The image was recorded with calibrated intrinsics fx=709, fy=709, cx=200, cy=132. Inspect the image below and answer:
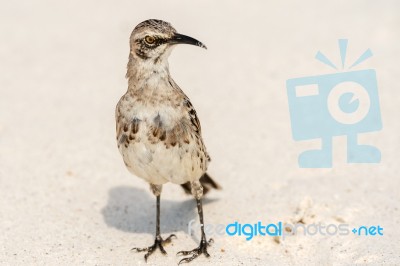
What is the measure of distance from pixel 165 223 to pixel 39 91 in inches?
134

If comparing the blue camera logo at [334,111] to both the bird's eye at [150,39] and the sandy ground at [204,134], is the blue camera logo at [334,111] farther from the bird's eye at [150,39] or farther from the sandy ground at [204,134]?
the bird's eye at [150,39]

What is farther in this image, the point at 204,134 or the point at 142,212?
the point at 204,134

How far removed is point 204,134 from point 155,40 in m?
3.04

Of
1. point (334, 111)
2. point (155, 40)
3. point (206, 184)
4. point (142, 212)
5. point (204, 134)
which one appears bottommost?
point (142, 212)

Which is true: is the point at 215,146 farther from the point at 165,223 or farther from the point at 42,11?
the point at 42,11

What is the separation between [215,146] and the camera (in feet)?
28.0

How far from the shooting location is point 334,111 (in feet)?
28.9

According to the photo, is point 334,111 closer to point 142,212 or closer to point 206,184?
point 206,184

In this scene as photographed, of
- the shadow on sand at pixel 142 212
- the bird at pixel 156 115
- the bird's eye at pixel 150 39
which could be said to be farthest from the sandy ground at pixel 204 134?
the bird's eye at pixel 150 39

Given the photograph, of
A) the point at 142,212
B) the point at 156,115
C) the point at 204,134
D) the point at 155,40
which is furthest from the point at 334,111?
the point at 155,40

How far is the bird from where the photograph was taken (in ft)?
19.2

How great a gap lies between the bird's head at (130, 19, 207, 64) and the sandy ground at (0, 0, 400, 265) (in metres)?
1.90

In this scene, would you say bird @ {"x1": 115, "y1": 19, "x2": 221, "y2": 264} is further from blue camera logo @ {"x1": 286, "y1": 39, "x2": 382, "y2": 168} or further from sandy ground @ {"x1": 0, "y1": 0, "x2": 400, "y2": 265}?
blue camera logo @ {"x1": 286, "y1": 39, "x2": 382, "y2": 168}

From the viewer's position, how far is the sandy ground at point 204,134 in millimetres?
6691
